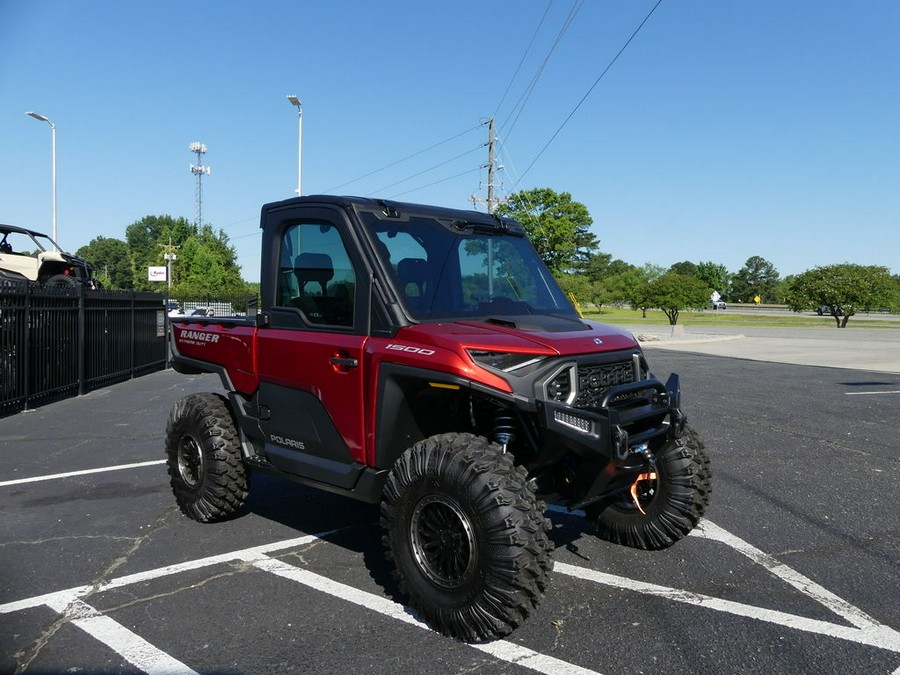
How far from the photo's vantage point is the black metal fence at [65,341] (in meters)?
9.75

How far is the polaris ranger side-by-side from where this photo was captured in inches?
125

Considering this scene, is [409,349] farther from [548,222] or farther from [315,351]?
[548,222]

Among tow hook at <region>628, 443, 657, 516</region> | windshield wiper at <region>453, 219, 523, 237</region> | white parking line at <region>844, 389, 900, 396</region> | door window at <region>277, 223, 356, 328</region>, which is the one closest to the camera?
tow hook at <region>628, 443, 657, 516</region>

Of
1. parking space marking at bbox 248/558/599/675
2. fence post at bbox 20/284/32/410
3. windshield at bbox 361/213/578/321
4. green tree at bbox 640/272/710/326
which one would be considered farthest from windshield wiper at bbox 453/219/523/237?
green tree at bbox 640/272/710/326

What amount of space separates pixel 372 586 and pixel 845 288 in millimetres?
57565

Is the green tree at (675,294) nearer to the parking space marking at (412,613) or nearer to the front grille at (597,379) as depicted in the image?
the parking space marking at (412,613)

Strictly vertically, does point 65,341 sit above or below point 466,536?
above

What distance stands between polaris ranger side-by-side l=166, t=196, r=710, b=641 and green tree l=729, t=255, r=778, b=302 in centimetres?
15199

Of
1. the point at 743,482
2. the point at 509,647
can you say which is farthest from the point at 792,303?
the point at 509,647

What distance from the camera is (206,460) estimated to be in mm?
4629

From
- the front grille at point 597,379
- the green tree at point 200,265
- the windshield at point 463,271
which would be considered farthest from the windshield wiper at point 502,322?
the green tree at point 200,265

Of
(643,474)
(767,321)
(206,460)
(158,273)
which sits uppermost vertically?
(158,273)

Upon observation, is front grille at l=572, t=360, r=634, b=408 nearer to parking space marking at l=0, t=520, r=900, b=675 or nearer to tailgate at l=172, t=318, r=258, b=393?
parking space marking at l=0, t=520, r=900, b=675

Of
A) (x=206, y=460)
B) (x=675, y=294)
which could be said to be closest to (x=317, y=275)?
(x=206, y=460)
